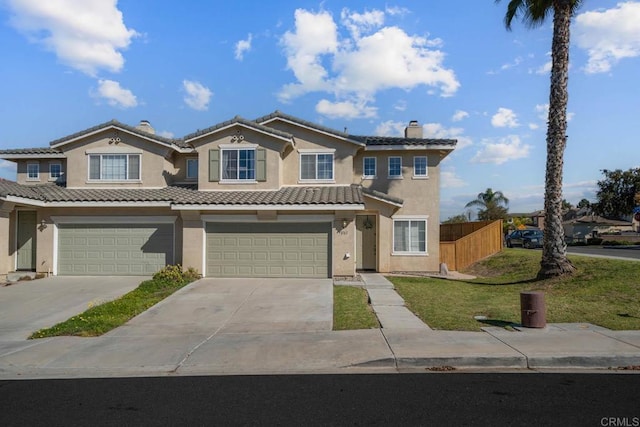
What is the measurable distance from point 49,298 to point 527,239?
32772 millimetres

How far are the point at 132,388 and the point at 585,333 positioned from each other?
816cm

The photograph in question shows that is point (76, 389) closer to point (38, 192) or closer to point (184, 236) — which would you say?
point (184, 236)

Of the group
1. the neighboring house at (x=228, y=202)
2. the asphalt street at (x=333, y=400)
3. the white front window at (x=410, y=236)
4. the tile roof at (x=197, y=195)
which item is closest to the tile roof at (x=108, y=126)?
the neighboring house at (x=228, y=202)

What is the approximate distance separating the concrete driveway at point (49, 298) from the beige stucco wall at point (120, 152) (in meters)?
3.99

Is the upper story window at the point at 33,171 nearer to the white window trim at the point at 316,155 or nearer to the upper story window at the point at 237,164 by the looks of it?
the upper story window at the point at 237,164

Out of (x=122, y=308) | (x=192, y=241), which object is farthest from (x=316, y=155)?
(x=122, y=308)

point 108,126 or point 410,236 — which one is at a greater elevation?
point 108,126

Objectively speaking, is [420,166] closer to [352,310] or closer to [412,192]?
[412,192]

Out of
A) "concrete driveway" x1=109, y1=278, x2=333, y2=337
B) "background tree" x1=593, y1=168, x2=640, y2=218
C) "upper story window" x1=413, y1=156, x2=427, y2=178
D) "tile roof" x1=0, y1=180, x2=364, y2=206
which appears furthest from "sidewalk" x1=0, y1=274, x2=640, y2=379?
"background tree" x1=593, y1=168, x2=640, y2=218

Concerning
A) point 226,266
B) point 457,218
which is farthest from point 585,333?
point 457,218

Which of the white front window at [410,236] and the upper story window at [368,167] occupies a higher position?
the upper story window at [368,167]

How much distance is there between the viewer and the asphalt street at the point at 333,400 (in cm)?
535

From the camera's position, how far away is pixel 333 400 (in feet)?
19.5

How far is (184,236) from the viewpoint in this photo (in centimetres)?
1755
